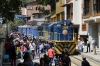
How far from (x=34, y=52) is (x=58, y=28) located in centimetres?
546

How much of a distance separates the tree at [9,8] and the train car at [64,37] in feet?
54.8

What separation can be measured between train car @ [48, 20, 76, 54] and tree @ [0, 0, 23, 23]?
54.8ft

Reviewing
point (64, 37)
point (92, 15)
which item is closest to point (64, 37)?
point (64, 37)

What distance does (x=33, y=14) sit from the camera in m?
95.2

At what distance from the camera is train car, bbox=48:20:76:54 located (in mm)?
27109

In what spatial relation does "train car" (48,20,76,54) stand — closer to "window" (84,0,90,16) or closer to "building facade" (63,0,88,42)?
"window" (84,0,90,16)

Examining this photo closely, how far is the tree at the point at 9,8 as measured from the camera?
9.87 meters

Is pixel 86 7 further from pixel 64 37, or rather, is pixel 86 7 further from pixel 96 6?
pixel 64 37

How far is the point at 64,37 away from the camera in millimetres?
28141

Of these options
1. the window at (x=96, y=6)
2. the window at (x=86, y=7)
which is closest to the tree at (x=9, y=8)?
the window at (x=96, y=6)

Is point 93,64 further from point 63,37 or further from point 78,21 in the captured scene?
point 78,21

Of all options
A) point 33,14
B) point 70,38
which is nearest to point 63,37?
point 70,38

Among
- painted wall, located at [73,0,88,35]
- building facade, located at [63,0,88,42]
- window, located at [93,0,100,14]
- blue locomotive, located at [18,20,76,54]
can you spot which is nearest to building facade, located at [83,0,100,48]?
window, located at [93,0,100,14]

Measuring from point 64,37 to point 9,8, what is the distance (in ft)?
59.7
